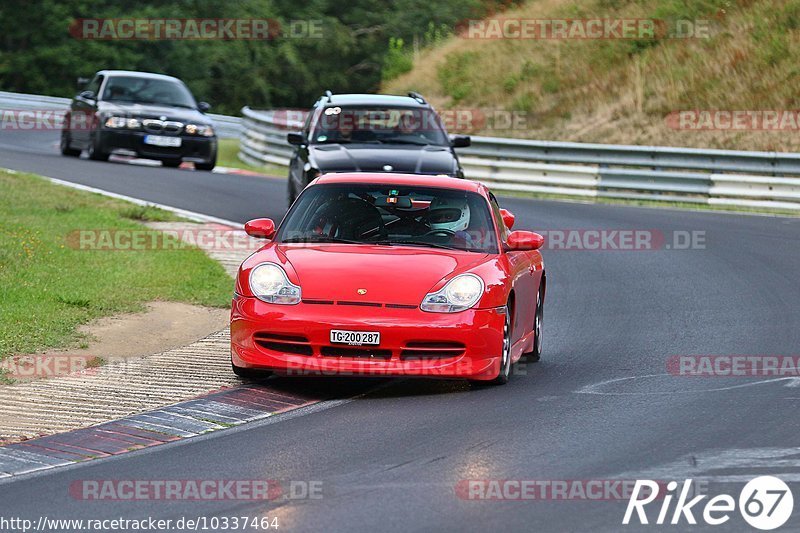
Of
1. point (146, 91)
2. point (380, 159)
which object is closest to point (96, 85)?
point (146, 91)

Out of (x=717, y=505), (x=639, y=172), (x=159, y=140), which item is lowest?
(x=717, y=505)

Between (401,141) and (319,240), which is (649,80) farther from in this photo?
(319,240)

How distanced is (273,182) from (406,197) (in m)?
16.3

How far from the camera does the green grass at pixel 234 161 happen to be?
31.7 metres

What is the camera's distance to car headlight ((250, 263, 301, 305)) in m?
9.84

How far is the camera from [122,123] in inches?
1092

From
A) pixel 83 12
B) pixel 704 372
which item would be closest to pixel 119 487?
pixel 704 372

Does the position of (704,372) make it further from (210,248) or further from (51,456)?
(210,248)

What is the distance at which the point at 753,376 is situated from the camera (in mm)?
10625

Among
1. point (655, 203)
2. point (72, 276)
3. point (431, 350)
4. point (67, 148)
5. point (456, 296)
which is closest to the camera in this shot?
point (431, 350)

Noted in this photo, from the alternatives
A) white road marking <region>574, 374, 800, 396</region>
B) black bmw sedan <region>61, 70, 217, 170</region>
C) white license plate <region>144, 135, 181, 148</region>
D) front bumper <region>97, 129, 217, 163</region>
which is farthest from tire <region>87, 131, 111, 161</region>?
white road marking <region>574, 374, 800, 396</region>

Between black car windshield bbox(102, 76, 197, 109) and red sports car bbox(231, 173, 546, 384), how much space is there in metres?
18.2

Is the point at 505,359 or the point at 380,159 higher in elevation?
the point at 380,159

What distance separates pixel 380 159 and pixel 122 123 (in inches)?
432
